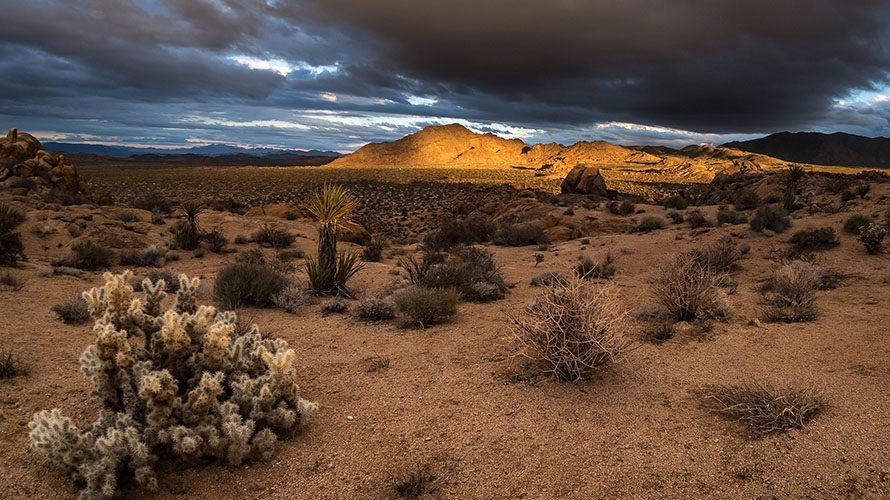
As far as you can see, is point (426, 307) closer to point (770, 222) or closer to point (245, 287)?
point (245, 287)

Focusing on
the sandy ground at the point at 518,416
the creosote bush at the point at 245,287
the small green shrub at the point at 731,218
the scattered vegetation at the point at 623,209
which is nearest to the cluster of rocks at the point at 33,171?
the creosote bush at the point at 245,287

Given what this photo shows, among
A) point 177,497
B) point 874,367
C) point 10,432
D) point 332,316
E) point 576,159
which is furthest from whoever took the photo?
point 576,159

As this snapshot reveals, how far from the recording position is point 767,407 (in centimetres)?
423

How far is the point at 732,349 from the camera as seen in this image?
6176 mm

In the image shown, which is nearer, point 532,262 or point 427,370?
point 427,370

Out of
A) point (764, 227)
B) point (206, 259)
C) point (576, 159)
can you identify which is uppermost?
point (576, 159)

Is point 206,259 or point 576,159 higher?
point 576,159

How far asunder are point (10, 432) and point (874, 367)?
8.24 m

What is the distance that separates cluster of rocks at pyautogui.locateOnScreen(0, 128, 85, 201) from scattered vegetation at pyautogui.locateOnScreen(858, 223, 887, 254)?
27666 millimetres

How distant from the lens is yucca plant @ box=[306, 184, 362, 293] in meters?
9.91

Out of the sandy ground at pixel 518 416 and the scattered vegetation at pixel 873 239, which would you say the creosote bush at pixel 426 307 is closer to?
the sandy ground at pixel 518 416

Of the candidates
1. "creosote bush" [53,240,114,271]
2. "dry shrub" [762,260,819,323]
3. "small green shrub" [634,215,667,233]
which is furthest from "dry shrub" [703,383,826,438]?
"small green shrub" [634,215,667,233]

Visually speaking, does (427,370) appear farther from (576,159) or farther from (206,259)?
(576,159)

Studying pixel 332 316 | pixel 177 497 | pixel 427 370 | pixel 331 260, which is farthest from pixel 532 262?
pixel 177 497
